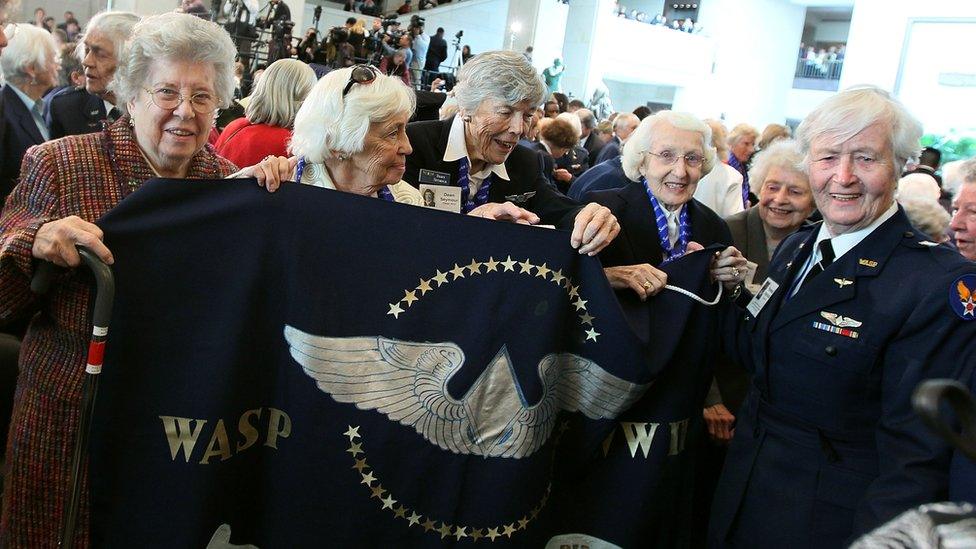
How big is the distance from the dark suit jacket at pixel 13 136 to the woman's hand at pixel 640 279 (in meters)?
2.72

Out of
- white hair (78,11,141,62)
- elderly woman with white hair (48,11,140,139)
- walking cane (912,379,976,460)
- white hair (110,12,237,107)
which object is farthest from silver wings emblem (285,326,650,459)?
white hair (78,11,141,62)

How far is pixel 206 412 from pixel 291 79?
2625 mm

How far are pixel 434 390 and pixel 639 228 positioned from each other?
1136 mm

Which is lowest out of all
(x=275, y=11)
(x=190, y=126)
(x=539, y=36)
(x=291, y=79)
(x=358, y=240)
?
(x=358, y=240)

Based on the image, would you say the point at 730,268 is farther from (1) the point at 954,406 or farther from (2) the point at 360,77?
(1) the point at 954,406

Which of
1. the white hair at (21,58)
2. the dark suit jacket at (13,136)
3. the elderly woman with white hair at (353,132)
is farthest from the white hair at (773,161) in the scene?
Answer: the white hair at (21,58)

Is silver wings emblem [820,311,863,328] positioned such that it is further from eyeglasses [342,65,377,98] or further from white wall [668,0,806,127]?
white wall [668,0,806,127]

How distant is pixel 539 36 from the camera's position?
23.5 m

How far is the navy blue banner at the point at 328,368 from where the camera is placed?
2020mm

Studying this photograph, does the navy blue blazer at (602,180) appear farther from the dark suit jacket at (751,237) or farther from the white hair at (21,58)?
the white hair at (21,58)

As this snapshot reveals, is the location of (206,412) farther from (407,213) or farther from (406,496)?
(407,213)

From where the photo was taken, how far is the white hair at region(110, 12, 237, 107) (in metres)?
2.09

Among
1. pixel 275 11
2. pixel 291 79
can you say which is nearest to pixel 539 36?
pixel 275 11

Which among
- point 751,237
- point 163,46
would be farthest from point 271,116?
point 751,237
